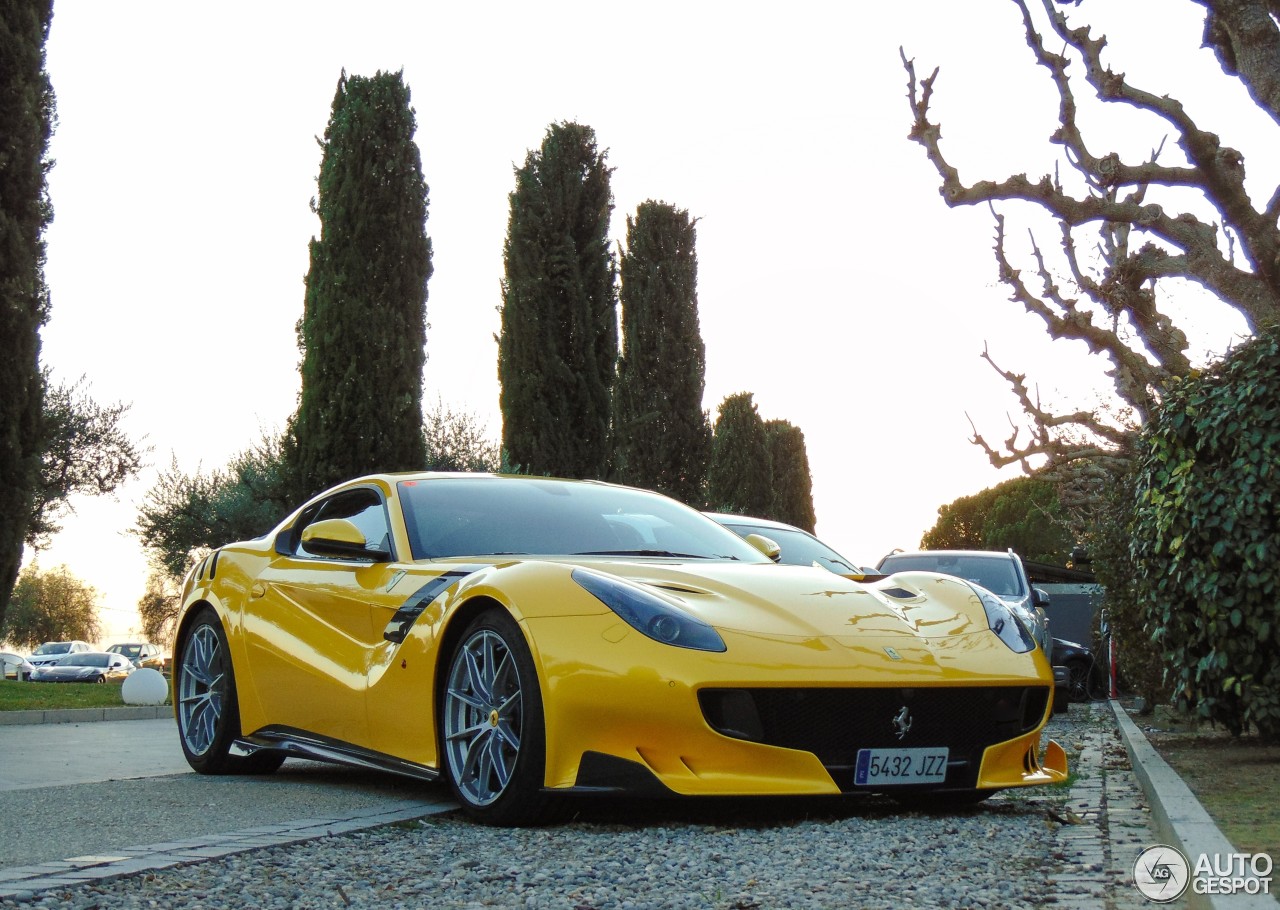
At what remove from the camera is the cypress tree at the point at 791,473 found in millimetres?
49781

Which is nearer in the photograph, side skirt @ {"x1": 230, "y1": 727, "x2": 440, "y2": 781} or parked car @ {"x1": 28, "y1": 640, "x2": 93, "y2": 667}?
side skirt @ {"x1": 230, "y1": 727, "x2": 440, "y2": 781}

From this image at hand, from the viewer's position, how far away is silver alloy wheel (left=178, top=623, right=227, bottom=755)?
22.7 feet

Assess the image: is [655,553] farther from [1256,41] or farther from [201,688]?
[1256,41]

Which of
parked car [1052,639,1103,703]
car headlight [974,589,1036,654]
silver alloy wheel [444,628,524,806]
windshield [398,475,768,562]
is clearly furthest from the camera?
parked car [1052,639,1103,703]

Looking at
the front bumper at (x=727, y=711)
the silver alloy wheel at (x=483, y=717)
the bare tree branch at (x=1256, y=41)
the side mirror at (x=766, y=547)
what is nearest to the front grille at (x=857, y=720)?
the front bumper at (x=727, y=711)

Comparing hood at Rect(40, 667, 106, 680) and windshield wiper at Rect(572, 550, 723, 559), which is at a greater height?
windshield wiper at Rect(572, 550, 723, 559)

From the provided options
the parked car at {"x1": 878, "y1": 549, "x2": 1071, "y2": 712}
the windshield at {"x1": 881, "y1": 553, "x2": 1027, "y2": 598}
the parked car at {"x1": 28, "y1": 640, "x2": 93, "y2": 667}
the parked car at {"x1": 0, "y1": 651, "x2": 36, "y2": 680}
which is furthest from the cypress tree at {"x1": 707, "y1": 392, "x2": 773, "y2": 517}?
the windshield at {"x1": 881, "y1": 553, "x2": 1027, "y2": 598}

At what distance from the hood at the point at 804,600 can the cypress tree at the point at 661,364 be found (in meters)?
25.9

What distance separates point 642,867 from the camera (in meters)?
3.96

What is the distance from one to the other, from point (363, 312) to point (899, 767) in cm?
1789

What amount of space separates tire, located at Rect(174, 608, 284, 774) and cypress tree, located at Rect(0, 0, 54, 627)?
7.36 meters

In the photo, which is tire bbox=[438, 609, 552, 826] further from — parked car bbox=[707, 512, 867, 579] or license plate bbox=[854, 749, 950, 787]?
parked car bbox=[707, 512, 867, 579]

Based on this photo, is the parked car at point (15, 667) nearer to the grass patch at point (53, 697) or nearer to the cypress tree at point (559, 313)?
the grass patch at point (53, 697)

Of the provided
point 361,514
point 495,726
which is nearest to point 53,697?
point 361,514
